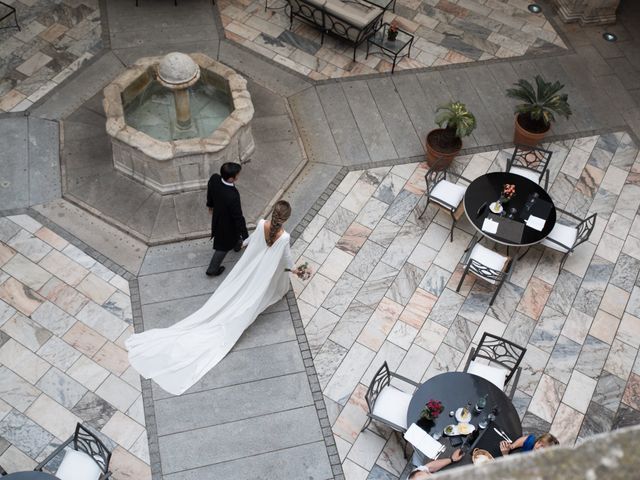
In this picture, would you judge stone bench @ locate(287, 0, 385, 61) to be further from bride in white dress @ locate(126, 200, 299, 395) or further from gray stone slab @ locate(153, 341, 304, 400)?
gray stone slab @ locate(153, 341, 304, 400)

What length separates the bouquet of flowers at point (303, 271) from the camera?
23.9 ft

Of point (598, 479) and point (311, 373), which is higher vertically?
point (598, 479)

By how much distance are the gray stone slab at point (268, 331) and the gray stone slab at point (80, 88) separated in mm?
4168

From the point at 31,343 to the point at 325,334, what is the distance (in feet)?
10.2

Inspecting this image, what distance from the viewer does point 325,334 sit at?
24.6ft

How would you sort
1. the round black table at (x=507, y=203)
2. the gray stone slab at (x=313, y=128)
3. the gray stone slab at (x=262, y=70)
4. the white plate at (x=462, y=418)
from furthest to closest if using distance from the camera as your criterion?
the gray stone slab at (x=262, y=70), the gray stone slab at (x=313, y=128), the round black table at (x=507, y=203), the white plate at (x=462, y=418)

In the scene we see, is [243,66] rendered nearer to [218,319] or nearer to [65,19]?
[65,19]

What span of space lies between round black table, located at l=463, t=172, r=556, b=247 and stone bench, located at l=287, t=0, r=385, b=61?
324 centimetres

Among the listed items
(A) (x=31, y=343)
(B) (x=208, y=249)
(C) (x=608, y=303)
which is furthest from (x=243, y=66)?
(C) (x=608, y=303)

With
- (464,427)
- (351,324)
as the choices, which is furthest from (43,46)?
(464,427)

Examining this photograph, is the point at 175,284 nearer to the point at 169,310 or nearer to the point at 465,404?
the point at 169,310

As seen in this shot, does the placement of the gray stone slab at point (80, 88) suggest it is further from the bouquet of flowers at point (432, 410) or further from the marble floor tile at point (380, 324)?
the bouquet of flowers at point (432, 410)

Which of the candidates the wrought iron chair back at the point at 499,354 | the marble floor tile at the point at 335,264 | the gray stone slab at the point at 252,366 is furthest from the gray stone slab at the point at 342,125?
the wrought iron chair back at the point at 499,354

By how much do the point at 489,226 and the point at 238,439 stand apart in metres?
3.69
